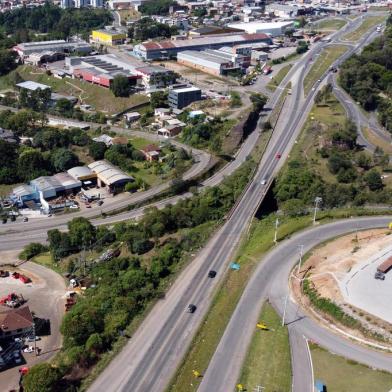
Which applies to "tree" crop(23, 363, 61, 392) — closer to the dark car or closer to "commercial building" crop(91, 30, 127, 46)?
the dark car

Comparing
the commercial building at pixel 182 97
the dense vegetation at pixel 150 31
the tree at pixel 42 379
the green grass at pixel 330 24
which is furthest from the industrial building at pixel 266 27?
A: the tree at pixel 42 379

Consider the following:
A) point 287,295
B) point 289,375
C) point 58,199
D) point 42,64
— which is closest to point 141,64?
point 42,64

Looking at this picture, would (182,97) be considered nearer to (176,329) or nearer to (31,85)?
(31,85)

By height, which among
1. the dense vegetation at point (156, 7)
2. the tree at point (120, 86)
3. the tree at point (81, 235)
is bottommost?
the tree at point (81, 235)

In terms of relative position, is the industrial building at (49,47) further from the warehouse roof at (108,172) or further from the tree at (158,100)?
the warehouse roof at (108,172)

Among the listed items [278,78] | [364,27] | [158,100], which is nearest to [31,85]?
[158,100]

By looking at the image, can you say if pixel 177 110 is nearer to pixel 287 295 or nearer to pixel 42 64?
pixel 42 64

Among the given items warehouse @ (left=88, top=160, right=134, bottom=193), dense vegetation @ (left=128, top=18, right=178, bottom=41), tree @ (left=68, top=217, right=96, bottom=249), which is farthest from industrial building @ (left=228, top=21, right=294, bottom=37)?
tree @ (left=68, top=217, right=96, bottom=249)
